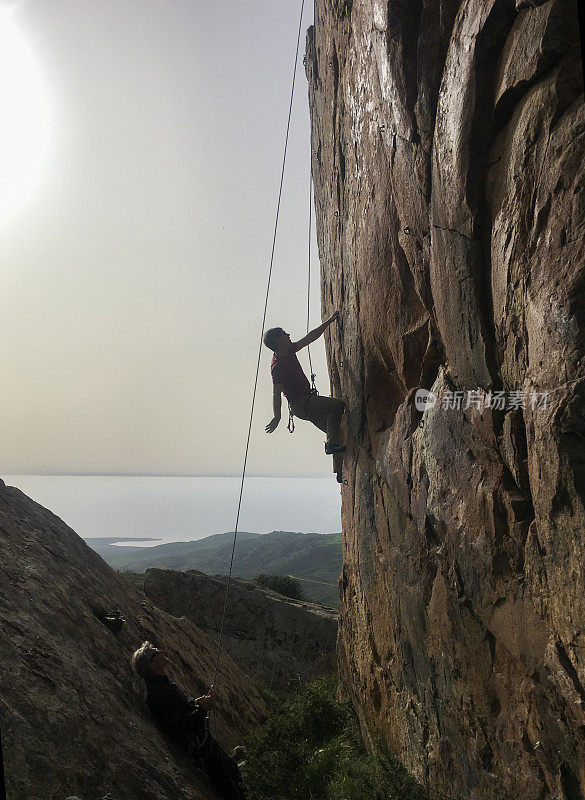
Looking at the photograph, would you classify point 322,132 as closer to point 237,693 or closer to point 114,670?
point 114,670

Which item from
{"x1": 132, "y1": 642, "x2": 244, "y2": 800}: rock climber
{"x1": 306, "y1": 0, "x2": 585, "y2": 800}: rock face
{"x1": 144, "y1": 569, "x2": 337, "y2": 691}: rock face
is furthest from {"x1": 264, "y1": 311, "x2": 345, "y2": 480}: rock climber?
{"x1": 144, "y1": 569, "x2": 337, "y2": 691}: rock face

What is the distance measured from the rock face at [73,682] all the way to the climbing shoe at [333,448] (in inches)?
171

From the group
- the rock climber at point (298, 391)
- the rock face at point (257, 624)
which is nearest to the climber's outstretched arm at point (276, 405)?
the rock climber at point (298, 391)

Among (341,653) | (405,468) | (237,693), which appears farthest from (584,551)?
(237,693)

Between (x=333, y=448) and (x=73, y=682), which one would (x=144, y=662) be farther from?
(x=333, y=448)

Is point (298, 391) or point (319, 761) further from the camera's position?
point (298, 391)

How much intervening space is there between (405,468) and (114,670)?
463cm

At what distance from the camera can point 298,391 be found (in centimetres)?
880

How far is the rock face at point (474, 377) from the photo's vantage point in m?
3.51

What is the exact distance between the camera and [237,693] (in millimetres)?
10055

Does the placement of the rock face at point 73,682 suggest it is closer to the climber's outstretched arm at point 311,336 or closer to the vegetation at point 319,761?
the vegetation at point 319,761

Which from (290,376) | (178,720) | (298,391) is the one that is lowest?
(178,720)

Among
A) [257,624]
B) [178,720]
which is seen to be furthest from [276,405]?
[257,624]

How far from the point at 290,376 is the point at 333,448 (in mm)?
1469
